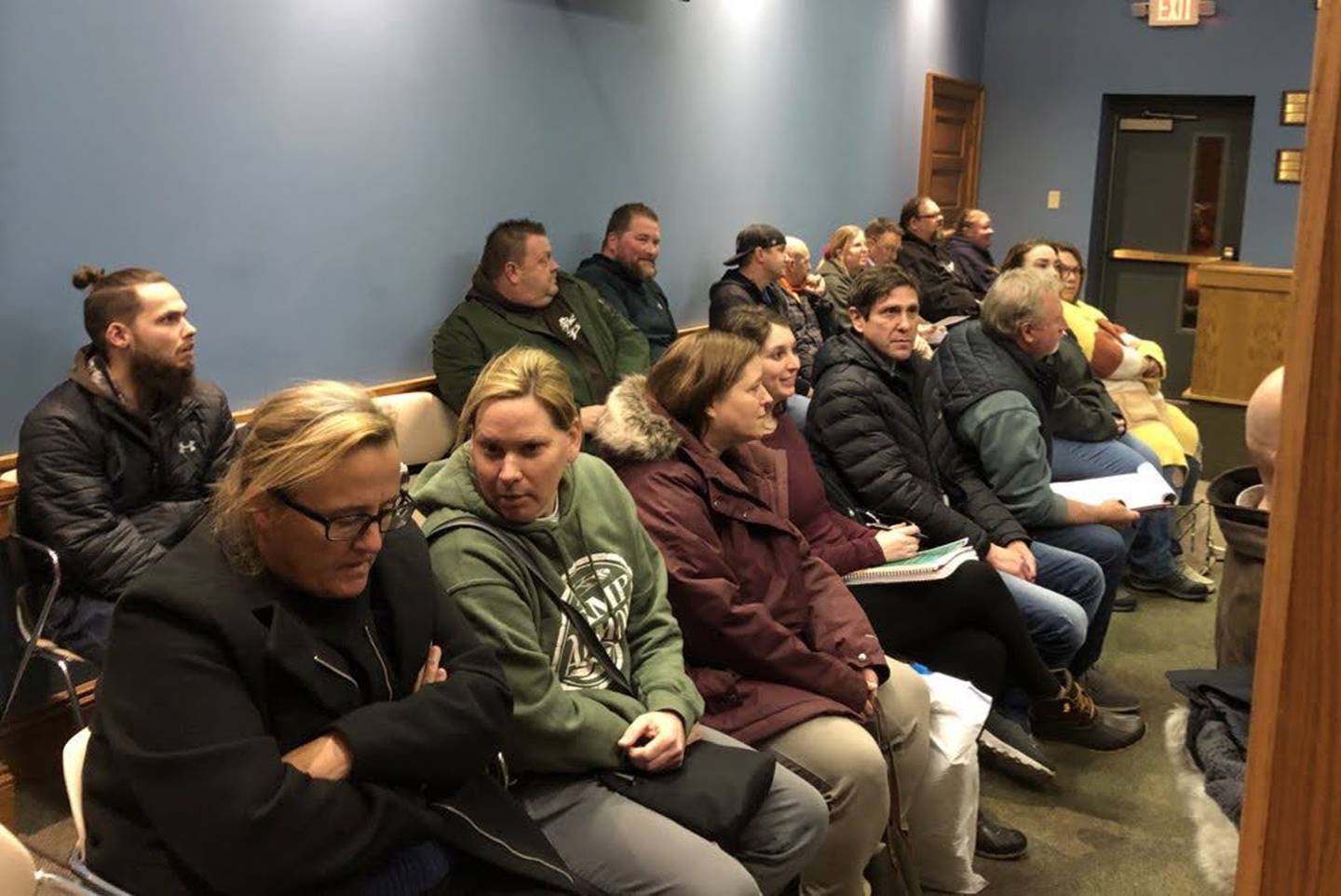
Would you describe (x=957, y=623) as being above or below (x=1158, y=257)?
below

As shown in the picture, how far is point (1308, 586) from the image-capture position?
0.69 metres

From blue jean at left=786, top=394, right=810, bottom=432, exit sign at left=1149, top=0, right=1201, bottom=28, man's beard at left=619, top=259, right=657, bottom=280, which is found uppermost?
exit sign at left=1149, top=0, right=1201, bottom=28

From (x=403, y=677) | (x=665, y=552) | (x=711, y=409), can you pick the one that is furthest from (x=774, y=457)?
(x=403, y=677)

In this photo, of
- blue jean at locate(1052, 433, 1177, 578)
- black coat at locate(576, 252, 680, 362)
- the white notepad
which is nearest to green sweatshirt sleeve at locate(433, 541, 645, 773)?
the white notepad

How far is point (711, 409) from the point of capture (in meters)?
2.65

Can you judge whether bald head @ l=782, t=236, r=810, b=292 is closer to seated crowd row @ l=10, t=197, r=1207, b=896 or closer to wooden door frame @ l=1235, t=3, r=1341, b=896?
seated crowd row @ l=10, t=197, r=1207, b=896

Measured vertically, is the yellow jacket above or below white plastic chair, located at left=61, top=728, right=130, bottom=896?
above

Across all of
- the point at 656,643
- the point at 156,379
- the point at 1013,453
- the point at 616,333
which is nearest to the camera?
the point at 656,643

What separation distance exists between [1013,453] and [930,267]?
368cm

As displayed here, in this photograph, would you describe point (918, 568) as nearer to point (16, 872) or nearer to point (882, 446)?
point (882, 446)

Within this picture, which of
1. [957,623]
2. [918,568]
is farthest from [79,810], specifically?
[957,623]

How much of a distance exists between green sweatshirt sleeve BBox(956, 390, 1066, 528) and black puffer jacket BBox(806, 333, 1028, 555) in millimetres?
83

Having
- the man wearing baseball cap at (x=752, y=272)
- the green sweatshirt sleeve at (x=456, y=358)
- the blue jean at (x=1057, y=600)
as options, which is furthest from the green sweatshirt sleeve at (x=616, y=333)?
the blue jean at (x=1057, y=600)

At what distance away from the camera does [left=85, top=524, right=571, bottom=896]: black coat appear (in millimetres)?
1444
